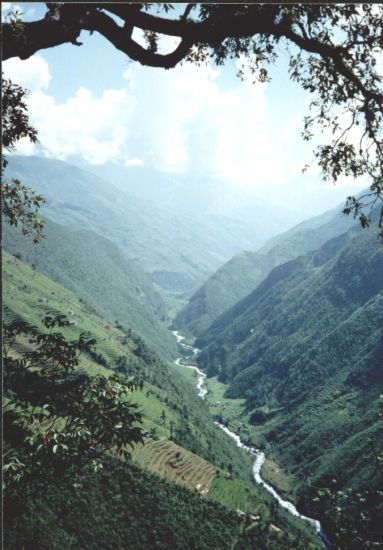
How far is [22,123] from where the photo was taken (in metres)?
11.6

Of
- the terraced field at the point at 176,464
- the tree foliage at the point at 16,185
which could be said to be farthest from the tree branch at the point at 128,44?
the terraced field at the point at 176,464

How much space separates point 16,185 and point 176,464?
158 meters

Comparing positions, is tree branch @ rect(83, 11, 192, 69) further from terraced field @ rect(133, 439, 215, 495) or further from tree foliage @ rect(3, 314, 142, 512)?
terraced field @ rect(133, 439, 215, 495)

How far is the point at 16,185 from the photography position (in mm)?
13570

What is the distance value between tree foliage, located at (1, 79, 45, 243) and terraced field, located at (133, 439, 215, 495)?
14421cm

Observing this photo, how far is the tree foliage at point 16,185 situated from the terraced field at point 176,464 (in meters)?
144

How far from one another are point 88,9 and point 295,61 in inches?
256

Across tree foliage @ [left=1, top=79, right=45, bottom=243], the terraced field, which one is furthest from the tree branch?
the terraced field

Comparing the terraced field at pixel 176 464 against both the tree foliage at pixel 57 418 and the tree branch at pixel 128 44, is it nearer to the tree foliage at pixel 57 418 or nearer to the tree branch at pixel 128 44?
the tree foliage at pixel 57 418

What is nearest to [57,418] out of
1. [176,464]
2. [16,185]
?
[16,185]

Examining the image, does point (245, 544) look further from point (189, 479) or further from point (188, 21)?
point (188, 21)

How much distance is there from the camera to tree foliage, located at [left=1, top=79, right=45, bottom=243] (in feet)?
36.2

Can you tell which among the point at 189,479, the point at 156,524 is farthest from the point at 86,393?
the point at 189,479

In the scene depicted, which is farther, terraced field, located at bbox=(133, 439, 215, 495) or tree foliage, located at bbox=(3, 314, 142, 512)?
terraced field, located at bbox=(133, 439, 215, 495)
